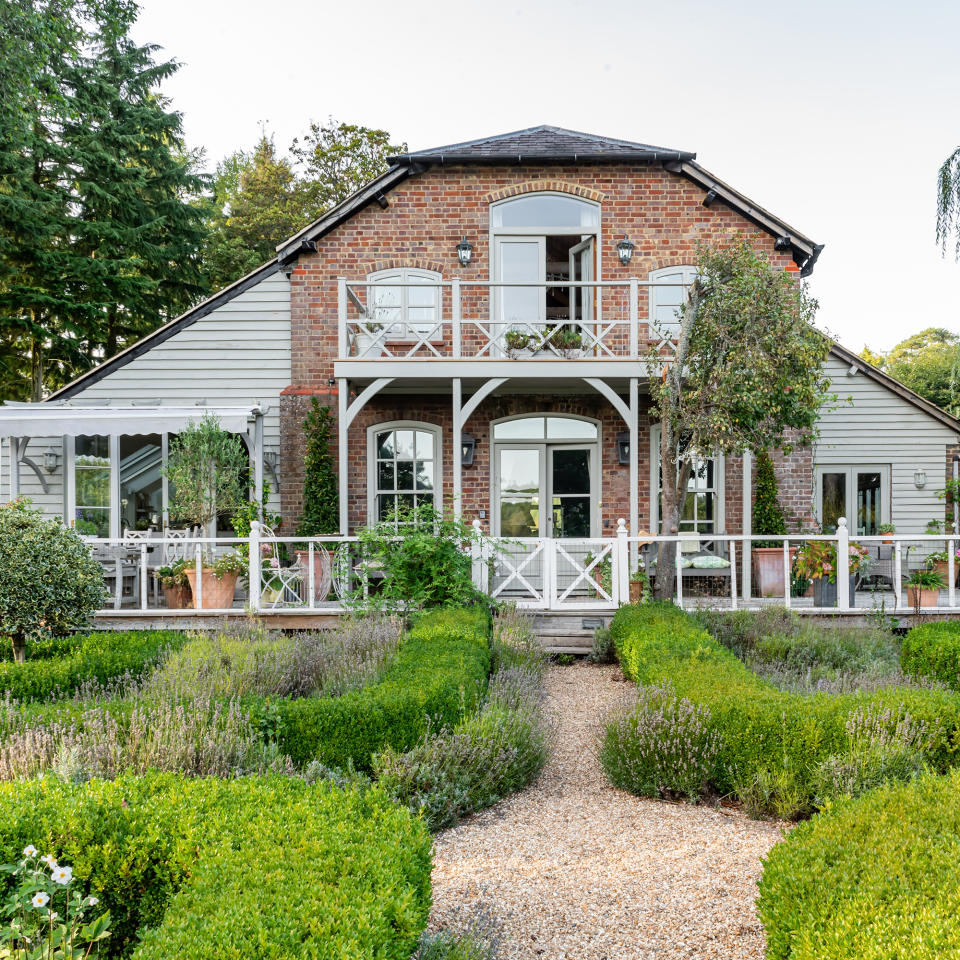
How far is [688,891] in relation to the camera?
377 centimetres

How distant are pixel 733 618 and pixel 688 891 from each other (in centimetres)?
540

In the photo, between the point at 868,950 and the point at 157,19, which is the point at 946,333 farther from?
the point at 868,950

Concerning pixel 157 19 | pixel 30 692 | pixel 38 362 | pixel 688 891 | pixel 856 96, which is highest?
pixel 157 19

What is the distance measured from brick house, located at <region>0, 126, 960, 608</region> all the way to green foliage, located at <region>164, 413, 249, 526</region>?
3.50 ft

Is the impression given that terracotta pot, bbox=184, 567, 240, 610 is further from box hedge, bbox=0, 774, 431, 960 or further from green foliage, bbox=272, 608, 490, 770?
box hedge, bbox=0, 774, 431, 960

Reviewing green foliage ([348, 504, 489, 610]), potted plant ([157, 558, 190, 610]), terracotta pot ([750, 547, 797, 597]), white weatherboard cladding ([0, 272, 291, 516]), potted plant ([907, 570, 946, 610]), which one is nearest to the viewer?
green foliage ([348, 504, 489, 610])

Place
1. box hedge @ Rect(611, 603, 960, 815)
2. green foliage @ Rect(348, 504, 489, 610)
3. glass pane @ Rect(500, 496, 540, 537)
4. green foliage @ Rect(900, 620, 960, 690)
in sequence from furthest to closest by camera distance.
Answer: glass pane @ Rect(500, 496, 540, 537), green foliage @ Rect(348, 504, 489, 610), green foliage @ Rect(900, 620, 960, 690), box hedge @ Rect(611, 603, 960, 815)

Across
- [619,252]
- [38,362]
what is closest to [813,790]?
[619,252]

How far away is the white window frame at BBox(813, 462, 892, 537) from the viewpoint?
1348 cm

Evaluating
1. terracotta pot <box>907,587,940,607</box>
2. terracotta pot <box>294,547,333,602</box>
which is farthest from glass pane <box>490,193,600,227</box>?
terracotta pot <box>907,587,940,607</box>

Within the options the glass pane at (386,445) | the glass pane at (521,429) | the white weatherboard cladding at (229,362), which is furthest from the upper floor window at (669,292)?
the white weatherboard cladding at (229,362)

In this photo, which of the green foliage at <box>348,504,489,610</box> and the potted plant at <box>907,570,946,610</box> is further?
the potted plant at <box>907,570,946,610</box>

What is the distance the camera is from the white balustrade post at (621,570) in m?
9.53

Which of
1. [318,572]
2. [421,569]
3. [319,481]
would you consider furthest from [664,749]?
[319,481]
